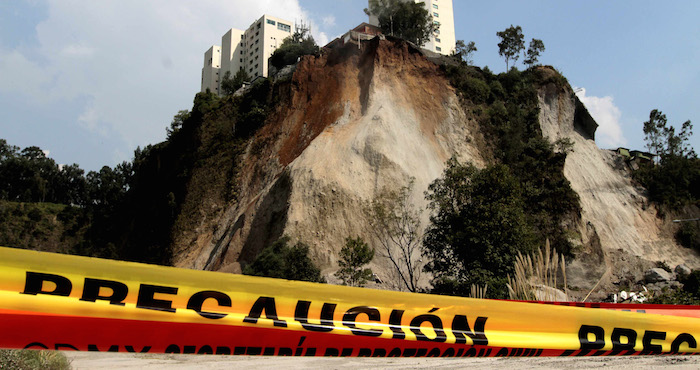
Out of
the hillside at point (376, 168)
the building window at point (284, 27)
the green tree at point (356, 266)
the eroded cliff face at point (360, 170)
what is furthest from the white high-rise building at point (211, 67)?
the green tree at point (356, 266)

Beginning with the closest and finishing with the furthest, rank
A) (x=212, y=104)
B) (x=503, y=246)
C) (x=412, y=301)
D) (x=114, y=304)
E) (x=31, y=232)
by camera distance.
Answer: (x=114, y=304) < (x=412, y=301) < (x=503, y=246) < (x=212, y=104) < (x=31, y=232)

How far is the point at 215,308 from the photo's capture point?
4.73 meters

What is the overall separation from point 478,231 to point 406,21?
33.9 metres

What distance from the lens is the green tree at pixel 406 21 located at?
46.0 meters

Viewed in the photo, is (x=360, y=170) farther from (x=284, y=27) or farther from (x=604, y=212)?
(x=284, y=27)

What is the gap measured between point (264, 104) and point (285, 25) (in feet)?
155

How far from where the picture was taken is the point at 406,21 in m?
46.2

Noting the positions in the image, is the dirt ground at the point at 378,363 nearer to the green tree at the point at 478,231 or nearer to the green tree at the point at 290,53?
the green tree at the point at 478,231

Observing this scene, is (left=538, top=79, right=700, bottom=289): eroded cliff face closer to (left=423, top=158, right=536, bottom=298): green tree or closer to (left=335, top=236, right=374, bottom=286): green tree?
(left=423, top=158, right=536, bottom=298): green tree

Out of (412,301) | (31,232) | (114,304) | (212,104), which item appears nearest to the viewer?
(114,304)

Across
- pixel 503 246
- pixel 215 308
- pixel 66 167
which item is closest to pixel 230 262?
pixel 503 246

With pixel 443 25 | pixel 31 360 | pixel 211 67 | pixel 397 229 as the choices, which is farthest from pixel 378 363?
pixel 211 67

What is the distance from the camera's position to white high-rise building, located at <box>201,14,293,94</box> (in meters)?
73.1

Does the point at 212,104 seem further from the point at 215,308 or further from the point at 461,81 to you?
the point at 215,308
